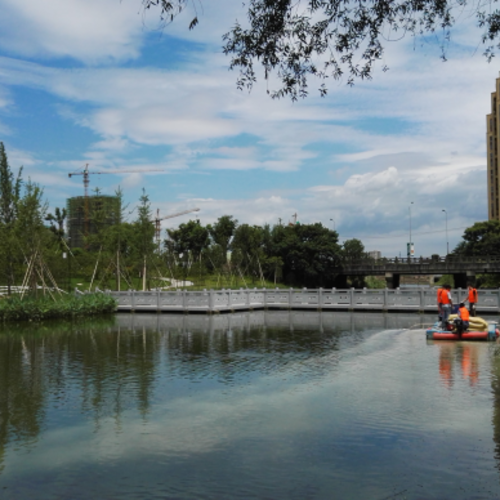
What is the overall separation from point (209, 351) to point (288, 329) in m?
6.73

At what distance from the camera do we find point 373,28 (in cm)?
945

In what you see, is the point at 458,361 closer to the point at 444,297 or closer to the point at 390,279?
the point at 444,297

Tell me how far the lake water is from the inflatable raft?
0.90 meters

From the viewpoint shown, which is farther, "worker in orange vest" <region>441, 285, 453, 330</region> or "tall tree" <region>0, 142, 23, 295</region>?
"tall tree" <region>0, 142, 23, 295</region>

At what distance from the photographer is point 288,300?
113ft

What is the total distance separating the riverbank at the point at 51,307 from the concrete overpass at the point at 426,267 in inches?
1794

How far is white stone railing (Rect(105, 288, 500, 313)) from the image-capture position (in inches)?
1225

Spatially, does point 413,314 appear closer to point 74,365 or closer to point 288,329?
point 288,329

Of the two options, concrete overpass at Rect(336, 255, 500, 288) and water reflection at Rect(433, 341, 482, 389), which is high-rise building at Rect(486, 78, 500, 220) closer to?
concrete overpass at Rect(336, 255, 500, 288)

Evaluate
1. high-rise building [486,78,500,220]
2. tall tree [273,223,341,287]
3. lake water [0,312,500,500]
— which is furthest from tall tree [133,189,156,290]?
high-rise building [486,78,500,220]

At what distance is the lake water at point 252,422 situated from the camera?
641 centimetres

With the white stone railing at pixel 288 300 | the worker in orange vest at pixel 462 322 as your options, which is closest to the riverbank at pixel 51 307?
the white stone railing at pixel 288 300

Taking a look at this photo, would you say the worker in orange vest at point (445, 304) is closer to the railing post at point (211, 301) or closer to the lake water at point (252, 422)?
the lake water at point (252, 422)

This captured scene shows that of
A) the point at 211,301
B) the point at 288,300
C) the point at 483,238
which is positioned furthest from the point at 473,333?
the point at 483,238
